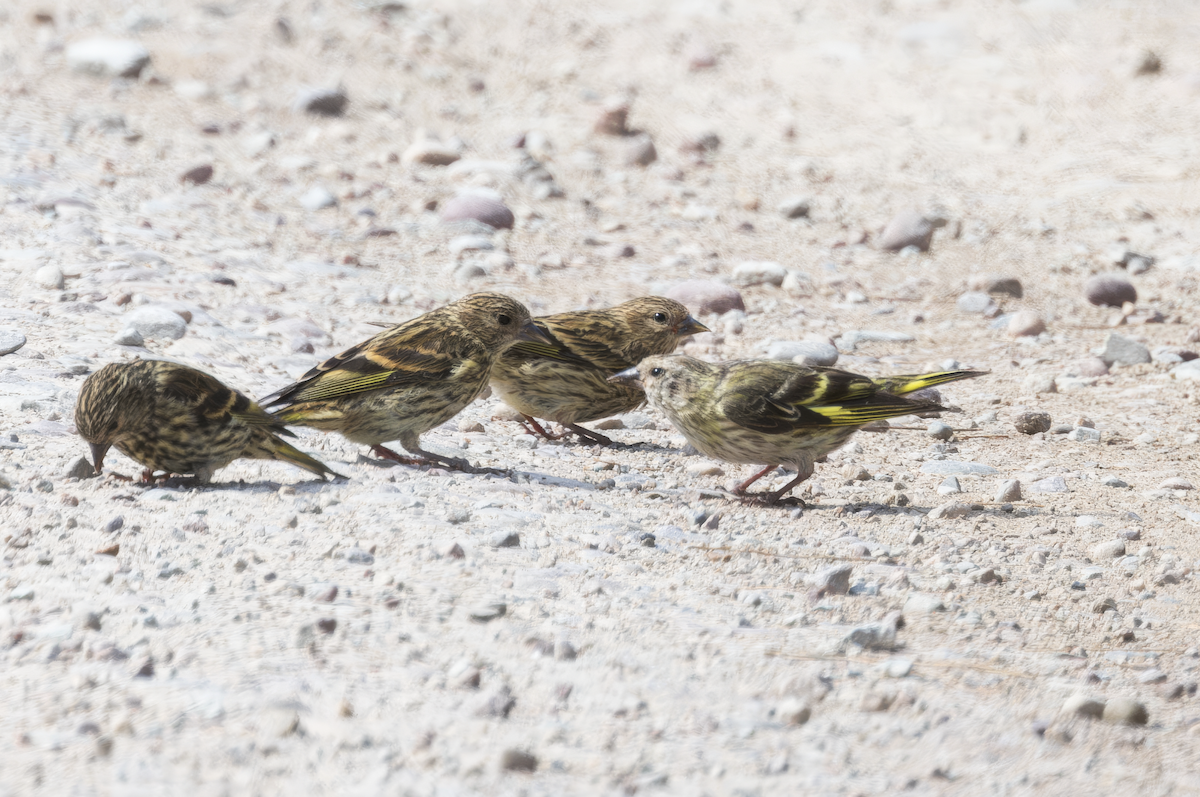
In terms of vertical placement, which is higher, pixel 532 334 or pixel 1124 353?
pixel 532 334

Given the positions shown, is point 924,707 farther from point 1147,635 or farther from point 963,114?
point 963,114

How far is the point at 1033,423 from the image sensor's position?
6879mm

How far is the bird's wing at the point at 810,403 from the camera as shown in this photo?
5629mm

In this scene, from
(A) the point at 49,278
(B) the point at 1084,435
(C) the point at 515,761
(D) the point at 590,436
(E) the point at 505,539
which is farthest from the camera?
(A) the point at 49,278

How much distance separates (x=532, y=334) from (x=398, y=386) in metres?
0.96

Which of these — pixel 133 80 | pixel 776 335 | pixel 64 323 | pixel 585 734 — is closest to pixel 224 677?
pixel 585 734

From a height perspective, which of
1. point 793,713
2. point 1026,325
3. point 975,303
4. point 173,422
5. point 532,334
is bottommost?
point 975,303

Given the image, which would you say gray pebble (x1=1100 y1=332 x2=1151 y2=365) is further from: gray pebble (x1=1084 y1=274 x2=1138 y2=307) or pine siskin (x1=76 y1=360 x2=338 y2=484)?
pine siskin (x1=76 y1=360 x2=338 y2=484)

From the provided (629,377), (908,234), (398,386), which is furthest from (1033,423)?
(908,234)

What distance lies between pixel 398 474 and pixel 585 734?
7.88 ft

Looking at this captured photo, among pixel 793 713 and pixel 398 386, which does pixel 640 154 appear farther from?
A: pixel 793 713

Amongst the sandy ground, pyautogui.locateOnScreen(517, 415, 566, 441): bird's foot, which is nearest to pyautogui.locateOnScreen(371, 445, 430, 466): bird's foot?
the sandy ground

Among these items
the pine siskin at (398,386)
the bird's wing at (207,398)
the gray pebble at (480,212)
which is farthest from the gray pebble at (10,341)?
the gray pebble at (480,212)

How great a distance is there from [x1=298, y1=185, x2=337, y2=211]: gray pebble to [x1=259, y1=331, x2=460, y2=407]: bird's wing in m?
4.77
